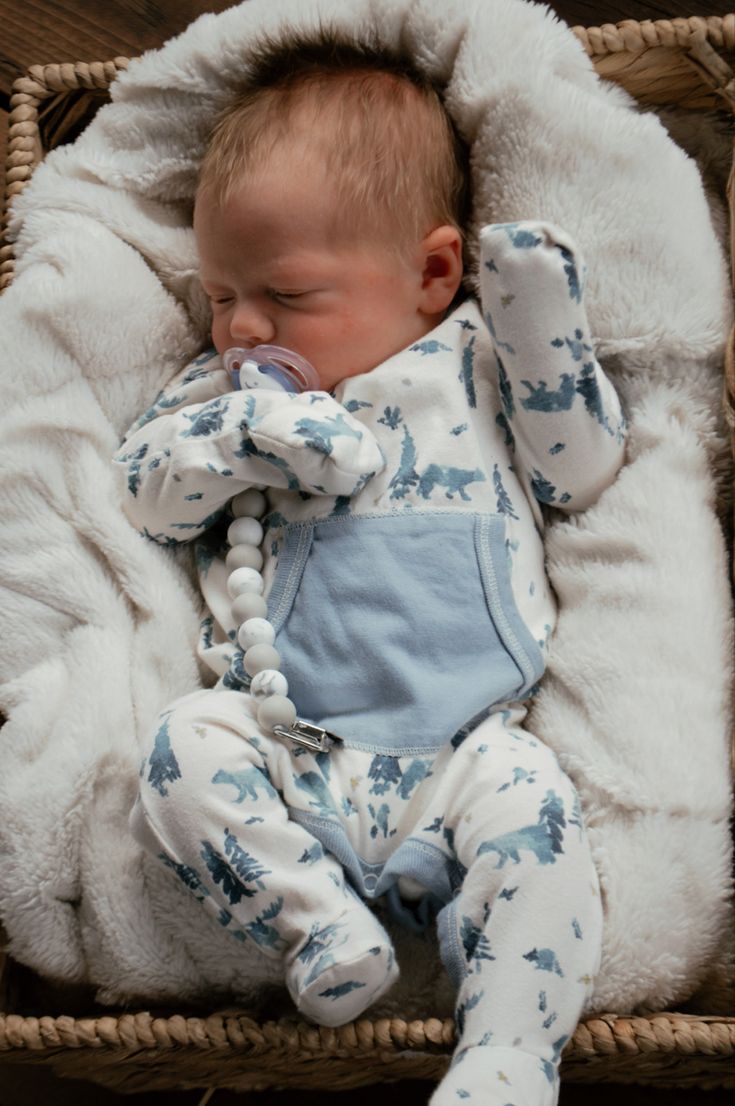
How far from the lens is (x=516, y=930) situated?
0.94 meters

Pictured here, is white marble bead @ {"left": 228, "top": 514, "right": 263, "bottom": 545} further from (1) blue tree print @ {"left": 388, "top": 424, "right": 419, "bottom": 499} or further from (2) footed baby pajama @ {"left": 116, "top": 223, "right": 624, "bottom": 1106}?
(1) blue tree print @ {"left": 388, "top": 424, "right": 419, "bottom": 499}

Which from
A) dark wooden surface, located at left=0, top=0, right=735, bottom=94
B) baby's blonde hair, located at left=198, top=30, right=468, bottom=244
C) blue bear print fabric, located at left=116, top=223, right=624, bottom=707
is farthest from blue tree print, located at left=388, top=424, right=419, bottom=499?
dark wooden surface, located at left=0, top=0, right=735, bottom=94

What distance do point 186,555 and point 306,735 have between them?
0.27 meters

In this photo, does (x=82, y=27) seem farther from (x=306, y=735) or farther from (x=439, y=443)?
(x=306, y=735)

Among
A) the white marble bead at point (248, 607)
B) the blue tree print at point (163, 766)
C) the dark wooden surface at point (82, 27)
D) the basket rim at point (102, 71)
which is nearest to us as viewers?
the blue tree print at point (163, 766)

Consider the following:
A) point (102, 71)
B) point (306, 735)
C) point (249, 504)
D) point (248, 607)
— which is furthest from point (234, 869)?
point (102, 71)

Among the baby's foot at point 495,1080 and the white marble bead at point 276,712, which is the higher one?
the white marble bead at point 276,712

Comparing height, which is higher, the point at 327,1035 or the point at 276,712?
the point at 276,712

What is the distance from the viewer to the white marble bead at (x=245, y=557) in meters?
1.15

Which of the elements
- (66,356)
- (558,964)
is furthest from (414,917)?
(66,356)

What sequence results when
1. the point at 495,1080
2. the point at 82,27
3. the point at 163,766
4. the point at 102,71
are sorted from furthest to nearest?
the point at 82,27 < the point at 102,71 < the point at 163,766 < the point at 495,1080

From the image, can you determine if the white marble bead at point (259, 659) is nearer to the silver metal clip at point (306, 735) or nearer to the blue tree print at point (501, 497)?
the silver metal clip at point (306, 735)

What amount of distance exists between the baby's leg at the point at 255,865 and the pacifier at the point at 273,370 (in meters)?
0.32

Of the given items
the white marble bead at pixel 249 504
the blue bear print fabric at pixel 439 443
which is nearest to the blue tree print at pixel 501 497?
the blue bear print fabric at pixel 439 443
